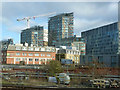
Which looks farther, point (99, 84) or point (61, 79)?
point (61, 79)

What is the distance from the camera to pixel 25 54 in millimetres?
49656

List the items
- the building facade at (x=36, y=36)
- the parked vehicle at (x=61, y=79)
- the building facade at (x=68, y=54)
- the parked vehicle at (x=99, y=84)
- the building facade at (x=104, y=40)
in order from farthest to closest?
1. the building facade at (x=36, y=36)
2. the building facade at (x=104, y=40)
3. the building facade at (x=68, y=54)
4. the parked vehicle at (x=61, y=79)
5. the parked vehicle at (x=99, y=84)

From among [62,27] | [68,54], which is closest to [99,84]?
[68,54]

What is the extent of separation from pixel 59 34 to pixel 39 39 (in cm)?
2147

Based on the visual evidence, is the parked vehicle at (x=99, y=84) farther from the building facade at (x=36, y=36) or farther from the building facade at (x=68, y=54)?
the building facade at (x=36, y=36)

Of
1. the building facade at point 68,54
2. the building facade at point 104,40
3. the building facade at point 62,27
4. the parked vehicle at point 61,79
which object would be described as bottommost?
the parked vehicle at point 61,79

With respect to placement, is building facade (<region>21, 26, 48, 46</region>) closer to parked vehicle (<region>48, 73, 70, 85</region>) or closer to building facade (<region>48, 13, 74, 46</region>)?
building facade (<region>48, 13, 74, 46</region>)

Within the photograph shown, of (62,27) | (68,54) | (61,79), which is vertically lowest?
(61,79)

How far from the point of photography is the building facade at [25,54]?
47656mm

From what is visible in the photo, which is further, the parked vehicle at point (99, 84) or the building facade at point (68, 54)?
the building facade at point (68, 54)

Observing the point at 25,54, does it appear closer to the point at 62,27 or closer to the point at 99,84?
the point at 99,84

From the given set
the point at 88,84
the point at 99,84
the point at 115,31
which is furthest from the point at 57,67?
the point at 115,31

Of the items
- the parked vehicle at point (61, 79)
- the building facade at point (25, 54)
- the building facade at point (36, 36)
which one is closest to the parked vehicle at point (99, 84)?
the parked vehicle at point (61, 79)

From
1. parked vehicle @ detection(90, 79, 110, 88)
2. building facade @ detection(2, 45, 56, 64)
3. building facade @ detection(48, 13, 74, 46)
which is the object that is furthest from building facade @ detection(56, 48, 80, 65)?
building facade @ detection(48, 13, 74, 46)
